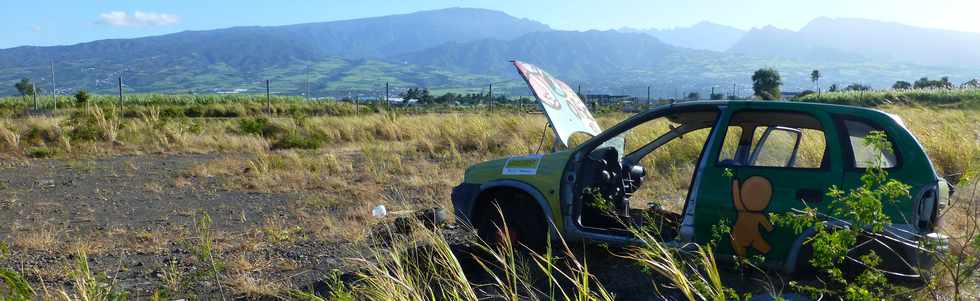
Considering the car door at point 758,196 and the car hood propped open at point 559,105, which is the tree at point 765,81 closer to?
the car hood propped open at point 559,105

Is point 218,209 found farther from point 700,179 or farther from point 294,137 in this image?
point 294,137

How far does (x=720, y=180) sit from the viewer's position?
5328 millimetres

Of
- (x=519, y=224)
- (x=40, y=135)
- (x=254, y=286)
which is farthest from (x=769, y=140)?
(x=40, y=135)

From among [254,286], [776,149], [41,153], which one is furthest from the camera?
[41,153]

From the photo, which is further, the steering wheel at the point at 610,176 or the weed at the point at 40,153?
the weed at the point at 40,153

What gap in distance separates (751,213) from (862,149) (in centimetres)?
87

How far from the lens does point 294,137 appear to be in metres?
18.8

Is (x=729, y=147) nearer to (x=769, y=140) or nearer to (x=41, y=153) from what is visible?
(x=769, y=140)

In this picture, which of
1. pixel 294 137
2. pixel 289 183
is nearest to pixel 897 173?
pixel 289 183

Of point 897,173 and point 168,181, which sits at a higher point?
point 897,173

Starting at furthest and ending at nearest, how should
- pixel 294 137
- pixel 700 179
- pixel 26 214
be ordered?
pixel 294 137
pixel 26 214
pixel 700 179

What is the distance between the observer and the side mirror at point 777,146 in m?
5.88

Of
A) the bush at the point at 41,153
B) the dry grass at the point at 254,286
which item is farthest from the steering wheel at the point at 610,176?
the bush at the point at 41,153

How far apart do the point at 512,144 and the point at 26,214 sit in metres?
9.11
